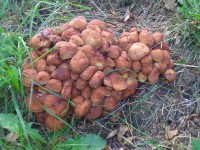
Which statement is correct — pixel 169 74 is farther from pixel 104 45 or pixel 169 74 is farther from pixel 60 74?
pixel 60 74

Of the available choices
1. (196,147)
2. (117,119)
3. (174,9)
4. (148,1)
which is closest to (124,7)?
(148,1)

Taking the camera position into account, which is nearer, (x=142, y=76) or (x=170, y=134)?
(x=170, y=134)

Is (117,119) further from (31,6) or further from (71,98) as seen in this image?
(31,6)

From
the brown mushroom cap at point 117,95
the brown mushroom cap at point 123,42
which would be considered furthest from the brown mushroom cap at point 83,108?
the brown mushroom cap at point 123,42

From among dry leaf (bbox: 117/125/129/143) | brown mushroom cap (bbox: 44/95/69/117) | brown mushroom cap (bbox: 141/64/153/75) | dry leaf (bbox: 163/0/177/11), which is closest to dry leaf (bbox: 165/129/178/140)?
dry leaf (bbox: 117/125/129/143)

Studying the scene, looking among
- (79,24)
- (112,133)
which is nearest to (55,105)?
(112,133)

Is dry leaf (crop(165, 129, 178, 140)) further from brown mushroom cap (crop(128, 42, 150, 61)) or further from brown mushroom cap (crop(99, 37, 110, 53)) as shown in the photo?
brown mushroom cap (crop(99, 37, 110, 53))

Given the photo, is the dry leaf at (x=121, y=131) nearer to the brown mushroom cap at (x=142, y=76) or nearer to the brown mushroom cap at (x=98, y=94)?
the brown mushroom cap at (x=98, y=94)
